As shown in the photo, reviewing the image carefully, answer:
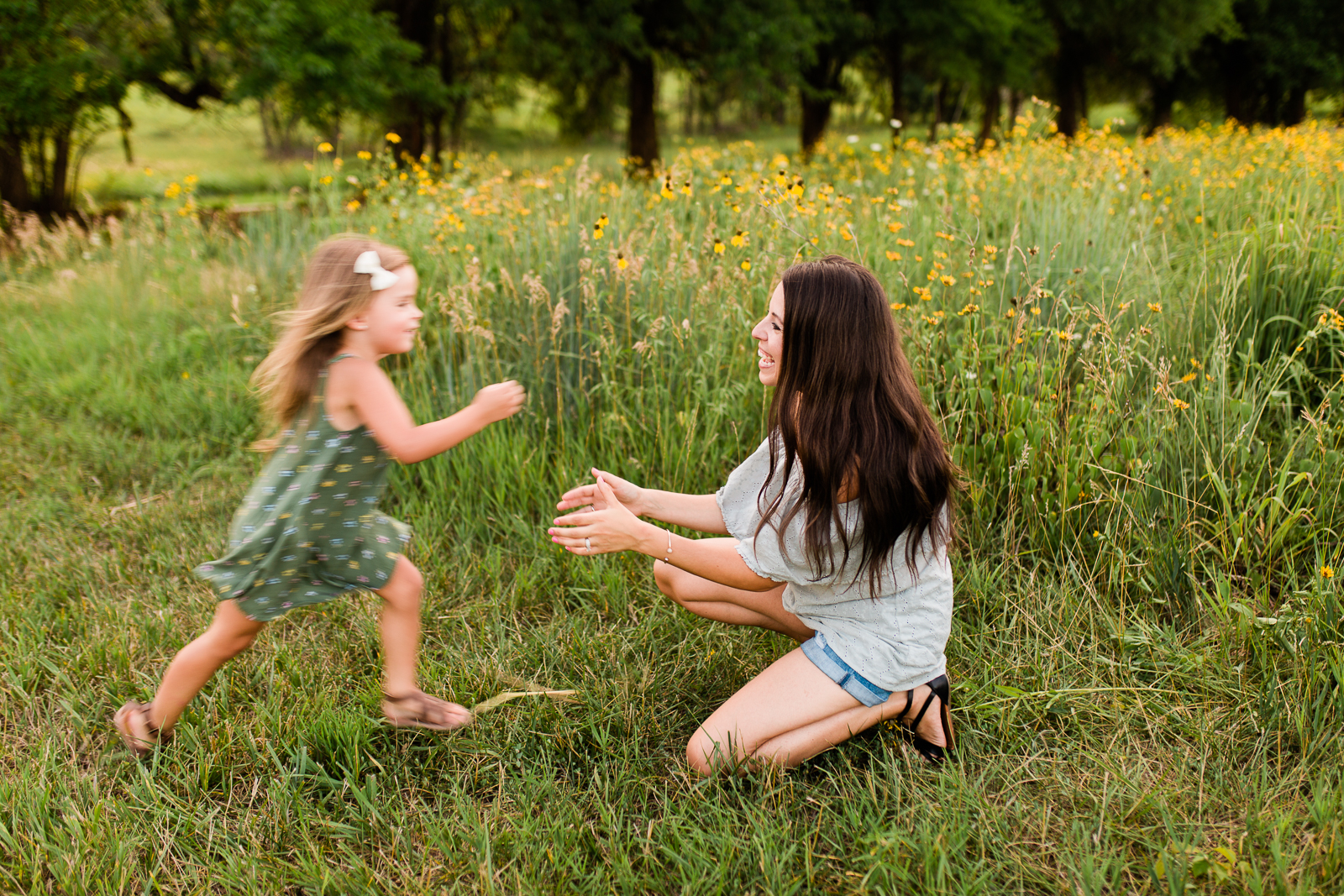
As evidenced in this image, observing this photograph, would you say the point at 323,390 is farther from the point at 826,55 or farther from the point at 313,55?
the point at 826,55

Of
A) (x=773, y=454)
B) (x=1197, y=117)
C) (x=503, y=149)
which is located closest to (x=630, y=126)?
(x=773, y=454)

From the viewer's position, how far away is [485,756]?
2.20m

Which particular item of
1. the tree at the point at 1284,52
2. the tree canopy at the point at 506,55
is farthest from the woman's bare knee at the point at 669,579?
the tree at the point at 1284,52

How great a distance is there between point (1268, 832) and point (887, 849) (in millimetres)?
832

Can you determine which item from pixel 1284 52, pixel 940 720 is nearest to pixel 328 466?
pixel 940 720

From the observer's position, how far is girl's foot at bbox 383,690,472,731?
7.38 feet

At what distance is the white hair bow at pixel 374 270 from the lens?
201cm

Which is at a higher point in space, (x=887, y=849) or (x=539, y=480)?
(x=539, y=480)

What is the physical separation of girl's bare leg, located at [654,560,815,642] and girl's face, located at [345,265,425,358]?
102 centimetres

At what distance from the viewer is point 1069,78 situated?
68.7 feet

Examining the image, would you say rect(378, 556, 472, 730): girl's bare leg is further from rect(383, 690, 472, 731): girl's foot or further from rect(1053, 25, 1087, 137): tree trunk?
rect(1053, 25, 1087, 137): tree trunk

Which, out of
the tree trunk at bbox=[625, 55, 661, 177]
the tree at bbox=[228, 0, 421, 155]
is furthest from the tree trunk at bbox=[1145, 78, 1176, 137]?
the tree at bbox=[228, 0, 421, 155]

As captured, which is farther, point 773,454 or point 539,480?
point 539,480

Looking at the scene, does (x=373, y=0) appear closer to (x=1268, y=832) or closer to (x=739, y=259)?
(x=739, y=259)
